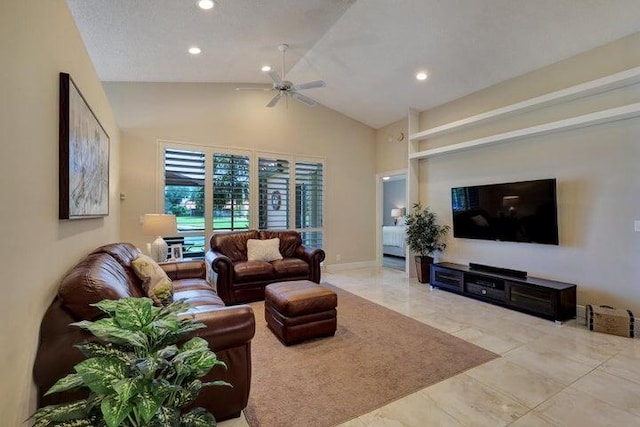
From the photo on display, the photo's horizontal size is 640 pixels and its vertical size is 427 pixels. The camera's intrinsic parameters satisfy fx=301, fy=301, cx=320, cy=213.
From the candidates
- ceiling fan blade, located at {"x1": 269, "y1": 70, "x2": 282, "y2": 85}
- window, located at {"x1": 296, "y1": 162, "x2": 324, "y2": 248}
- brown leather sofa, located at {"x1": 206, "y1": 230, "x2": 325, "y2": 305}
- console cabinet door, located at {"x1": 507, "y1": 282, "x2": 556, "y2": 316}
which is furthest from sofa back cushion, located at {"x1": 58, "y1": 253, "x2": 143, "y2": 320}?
window, located at {"x1": 296, "y1": 162, "x2": 324, "y2": 248}

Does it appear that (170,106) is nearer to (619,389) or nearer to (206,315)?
(206,315)

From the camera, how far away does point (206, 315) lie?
72.3 inches

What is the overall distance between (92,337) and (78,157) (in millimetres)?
1316

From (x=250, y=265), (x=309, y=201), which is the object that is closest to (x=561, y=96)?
(x=309, y=201)

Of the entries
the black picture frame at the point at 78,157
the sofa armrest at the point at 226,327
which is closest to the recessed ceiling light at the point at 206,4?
the black picture frame at the point at 78,157

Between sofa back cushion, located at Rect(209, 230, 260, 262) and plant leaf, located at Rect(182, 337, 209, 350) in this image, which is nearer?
plant leaf, located at Rect(182, 337, 209, 350)

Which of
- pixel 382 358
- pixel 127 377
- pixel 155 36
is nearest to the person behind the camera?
pixel 127 377

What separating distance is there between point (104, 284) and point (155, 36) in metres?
3.00

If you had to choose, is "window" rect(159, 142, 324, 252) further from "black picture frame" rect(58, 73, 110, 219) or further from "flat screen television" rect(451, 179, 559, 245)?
"flat screen television" rect(451, 179, 559, 245)

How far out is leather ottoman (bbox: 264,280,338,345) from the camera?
2.97m

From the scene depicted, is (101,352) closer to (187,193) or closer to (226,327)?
(226,327)

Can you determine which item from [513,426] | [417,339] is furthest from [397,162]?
[513,426]

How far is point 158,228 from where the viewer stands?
13.1 feet

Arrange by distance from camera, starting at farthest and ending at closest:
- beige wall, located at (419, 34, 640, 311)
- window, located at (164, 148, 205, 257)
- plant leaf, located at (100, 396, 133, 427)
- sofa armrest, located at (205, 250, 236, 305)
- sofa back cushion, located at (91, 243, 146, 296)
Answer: window, located at (164, 148, 205, 257) < sofa armrest, located at (205, 250, 236, 305) < beige wall, located at (419, 34, 640, 311) < sofa back cushion, located at (91, 243, 146, 296) < plant leaf, located at (100, 396, 133, 427)
